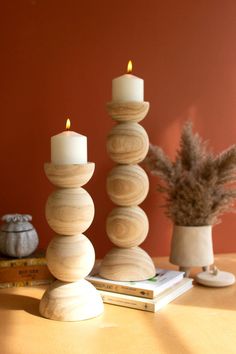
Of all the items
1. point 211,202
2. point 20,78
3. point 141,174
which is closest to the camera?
point 141,174

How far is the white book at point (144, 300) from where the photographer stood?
0.95 metres

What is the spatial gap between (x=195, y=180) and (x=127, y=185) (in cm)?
19

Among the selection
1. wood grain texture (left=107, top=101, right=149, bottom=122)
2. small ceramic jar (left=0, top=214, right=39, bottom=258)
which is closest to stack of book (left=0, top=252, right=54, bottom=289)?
small ceramic jar (left=0, top=214, right=39, bottom=258)

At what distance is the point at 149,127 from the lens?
1.31 m

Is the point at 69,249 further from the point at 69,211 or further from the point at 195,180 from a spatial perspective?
the point at 195,180

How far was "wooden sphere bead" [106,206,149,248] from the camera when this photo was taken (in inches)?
40.4

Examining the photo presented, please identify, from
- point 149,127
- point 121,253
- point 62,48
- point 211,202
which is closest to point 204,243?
point 211,202

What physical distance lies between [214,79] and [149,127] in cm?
22

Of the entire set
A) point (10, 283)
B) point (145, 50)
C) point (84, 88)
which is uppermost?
point (145, 50)

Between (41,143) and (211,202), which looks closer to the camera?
(211,202)

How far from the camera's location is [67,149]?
900mm

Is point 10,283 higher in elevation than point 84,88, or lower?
lower

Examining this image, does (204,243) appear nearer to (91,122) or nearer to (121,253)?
(121,253)

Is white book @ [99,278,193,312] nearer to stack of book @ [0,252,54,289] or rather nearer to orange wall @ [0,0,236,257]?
stack of book @ [0,252,54,289]
